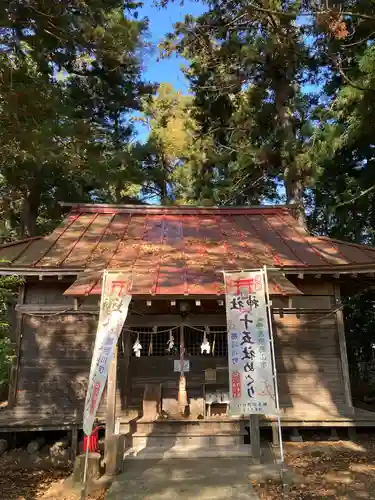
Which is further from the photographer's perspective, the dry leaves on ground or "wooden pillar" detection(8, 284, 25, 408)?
"wooden pillar" detection(8, 284, 25, 408)

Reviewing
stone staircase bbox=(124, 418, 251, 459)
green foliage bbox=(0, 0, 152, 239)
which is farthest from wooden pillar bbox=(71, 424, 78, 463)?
green foliage bbox=(0, 0, 152, 239)

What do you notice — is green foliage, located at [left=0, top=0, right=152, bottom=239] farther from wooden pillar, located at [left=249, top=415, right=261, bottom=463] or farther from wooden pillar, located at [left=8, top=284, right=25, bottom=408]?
wooden pillar, located at [left=249, top=415, right=261, bottom=463]

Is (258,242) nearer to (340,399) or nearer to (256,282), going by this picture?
(256,282)

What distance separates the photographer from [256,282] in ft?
22.8

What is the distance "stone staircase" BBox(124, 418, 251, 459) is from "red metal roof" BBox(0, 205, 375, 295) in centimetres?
302

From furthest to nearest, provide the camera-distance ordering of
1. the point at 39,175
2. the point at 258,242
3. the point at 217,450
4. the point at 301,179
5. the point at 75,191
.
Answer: the point at 75,191
the point at 39,175
the point at 301,179
the point at 258,242
the point at 217,450

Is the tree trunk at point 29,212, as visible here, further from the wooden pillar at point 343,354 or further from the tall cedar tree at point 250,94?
the wooden pillar at point 343,354

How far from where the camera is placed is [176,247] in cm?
962

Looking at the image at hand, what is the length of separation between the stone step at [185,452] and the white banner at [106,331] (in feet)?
6.57

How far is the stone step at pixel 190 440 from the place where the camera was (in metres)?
8.10

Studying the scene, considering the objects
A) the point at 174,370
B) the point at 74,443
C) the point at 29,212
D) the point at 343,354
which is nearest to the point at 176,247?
the point at 174,370

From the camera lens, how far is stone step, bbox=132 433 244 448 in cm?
810

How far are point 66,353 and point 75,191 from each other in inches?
375

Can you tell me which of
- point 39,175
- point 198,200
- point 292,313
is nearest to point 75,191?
point 39,175
